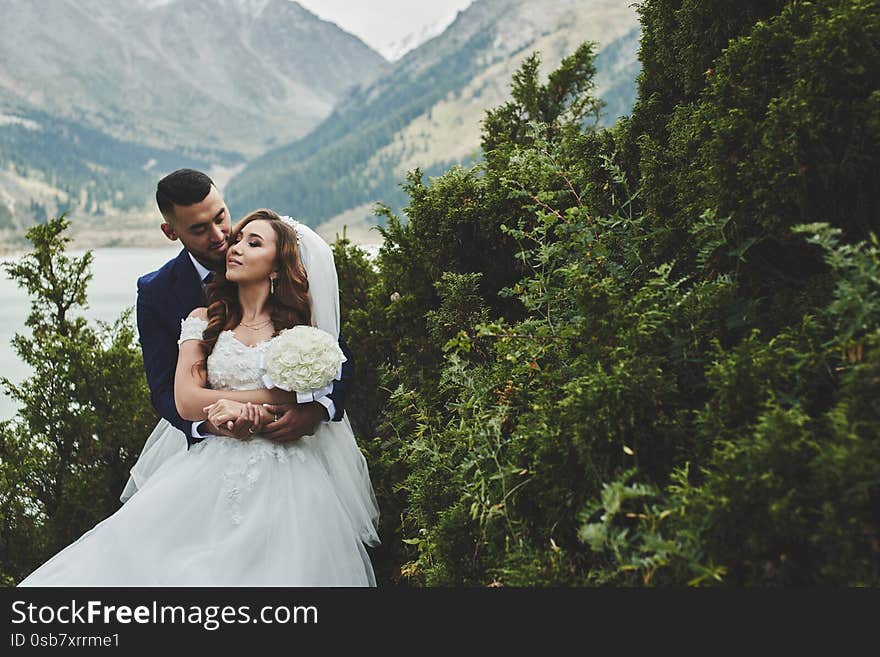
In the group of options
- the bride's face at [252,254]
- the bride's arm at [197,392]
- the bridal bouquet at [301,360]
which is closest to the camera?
the bridal bouquet at [301,360]

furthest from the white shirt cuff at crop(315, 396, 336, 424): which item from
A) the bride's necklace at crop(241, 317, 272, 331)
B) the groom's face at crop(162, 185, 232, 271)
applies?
the groom's face at crop(162, 185, 232, 271)

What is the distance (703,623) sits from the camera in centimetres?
222

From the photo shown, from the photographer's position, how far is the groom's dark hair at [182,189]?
3875 millimetres

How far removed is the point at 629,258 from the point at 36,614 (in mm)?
2816

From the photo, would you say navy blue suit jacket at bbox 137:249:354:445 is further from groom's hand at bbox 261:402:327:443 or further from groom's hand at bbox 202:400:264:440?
groom's hand at bbox 202:400:264:440

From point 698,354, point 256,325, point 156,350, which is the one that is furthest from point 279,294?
point 698,354

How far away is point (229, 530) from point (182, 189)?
67.1 inches

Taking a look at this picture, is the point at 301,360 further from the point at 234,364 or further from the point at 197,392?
the point at 197,392

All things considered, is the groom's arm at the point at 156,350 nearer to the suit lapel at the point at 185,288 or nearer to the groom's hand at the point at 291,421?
the suit lapel at the point at 185,288

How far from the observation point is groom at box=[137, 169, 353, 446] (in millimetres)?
3807

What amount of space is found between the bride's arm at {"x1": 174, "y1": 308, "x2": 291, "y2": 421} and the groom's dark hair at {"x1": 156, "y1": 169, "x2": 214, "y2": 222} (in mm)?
721

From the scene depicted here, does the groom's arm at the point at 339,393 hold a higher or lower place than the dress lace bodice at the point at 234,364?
lower

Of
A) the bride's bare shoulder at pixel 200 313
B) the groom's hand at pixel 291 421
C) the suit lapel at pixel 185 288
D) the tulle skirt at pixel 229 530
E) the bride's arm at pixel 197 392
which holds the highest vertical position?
the suit lapel at pixel 185 288

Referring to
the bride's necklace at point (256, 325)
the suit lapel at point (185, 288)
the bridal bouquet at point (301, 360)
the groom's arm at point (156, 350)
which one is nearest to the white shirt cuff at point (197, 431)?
the groom's arm at point (156, 350)
